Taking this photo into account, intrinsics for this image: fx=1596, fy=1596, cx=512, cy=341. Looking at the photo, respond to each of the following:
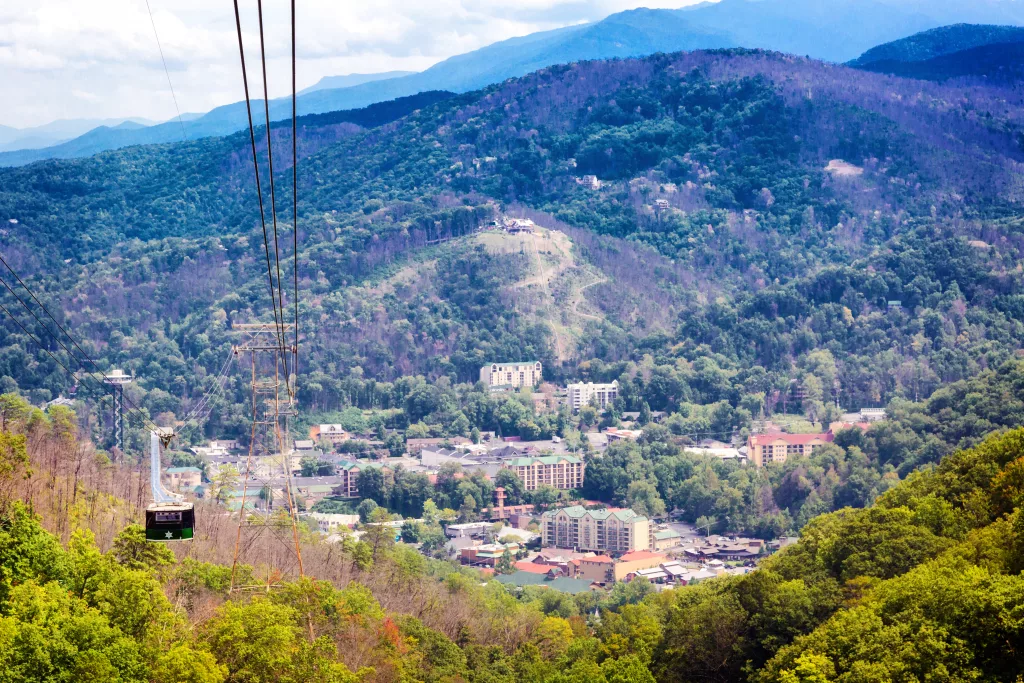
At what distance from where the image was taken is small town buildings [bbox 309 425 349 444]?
93.0m

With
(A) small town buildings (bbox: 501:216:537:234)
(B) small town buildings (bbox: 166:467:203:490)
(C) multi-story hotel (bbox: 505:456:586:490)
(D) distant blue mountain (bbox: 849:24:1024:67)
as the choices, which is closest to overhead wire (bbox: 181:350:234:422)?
(B) small town buildings (bbox: 166:467:203:490)

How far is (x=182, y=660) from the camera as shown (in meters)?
28.0

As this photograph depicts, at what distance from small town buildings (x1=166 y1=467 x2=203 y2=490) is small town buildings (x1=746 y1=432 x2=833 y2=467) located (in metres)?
29.0

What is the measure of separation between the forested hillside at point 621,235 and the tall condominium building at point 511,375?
253cm

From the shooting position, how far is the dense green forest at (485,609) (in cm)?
2734

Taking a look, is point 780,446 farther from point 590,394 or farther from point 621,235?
point 621,235

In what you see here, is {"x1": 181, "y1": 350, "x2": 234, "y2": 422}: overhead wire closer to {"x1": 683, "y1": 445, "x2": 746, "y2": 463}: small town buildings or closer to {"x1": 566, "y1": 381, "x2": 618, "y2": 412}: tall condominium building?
{"x1": 566, "y1": 381, "x2": 618, "y2": 412}: tall condominium building

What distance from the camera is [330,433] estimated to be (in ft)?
308

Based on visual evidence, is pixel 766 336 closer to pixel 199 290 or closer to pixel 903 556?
pixel 199 290

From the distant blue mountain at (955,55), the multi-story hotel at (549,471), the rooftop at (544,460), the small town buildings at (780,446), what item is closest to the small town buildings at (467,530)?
the multi-story hotel at (549,471)

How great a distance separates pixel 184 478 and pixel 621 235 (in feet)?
225

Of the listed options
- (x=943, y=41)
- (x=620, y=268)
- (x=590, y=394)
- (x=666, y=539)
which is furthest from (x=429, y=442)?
(x=943, y=41)

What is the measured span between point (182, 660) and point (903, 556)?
54.8 feet

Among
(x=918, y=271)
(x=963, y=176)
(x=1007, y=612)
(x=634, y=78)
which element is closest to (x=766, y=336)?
(x=918, y=271)
